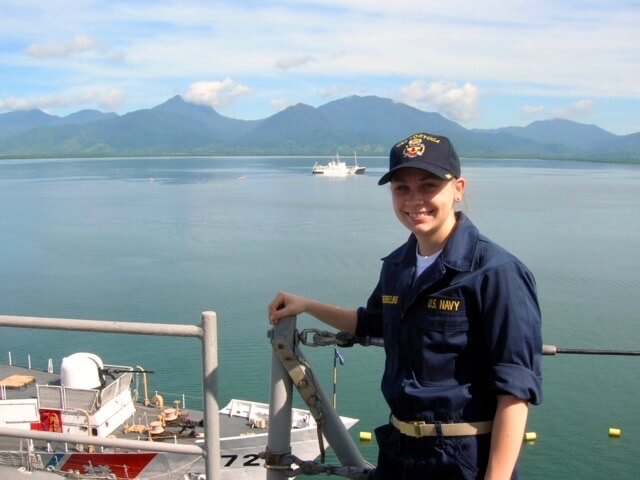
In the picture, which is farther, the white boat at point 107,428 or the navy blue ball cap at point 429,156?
the white boat at point 107,428

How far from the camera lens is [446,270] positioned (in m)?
1.83

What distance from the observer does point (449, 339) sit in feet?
5.87

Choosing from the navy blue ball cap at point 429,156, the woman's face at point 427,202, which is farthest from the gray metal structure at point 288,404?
the navy blue ball cap at point 429,156

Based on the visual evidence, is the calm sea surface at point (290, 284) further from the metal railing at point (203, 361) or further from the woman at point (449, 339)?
the metal railing at point (203, 361)

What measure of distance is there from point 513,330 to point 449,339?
0.59ft

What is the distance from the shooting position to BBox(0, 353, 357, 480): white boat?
10.5 m

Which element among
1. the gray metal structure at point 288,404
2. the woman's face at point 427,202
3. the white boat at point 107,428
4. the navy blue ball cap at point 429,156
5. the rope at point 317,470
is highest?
the navy blue ball cap at point 429,156

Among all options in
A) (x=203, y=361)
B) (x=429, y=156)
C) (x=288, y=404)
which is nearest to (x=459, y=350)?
(x=429, y=156)

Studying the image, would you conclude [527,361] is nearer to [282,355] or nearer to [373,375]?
[282,355]

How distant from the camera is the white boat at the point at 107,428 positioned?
34.3ft

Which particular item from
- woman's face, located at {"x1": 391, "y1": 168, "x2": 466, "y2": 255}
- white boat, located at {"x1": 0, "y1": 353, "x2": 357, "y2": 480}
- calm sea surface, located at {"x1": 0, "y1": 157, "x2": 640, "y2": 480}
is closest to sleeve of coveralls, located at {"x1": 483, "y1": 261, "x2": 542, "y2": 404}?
woman's face, located at {"x1": 391, "y1": 168, "x2": 466, "y2": 255}

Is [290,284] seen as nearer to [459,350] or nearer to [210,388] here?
[210,388]

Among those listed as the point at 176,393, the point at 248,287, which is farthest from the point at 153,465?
the point at 248,287

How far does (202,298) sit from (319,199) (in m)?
44.5
